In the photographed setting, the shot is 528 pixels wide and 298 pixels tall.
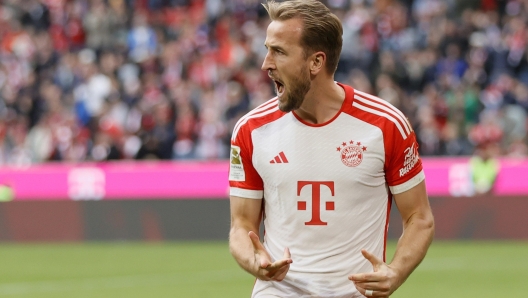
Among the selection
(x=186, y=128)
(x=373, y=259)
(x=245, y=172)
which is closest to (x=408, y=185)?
(x=373, y=259)

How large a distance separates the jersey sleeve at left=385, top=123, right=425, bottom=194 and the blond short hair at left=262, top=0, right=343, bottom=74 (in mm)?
519

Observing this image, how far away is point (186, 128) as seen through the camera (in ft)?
62.3

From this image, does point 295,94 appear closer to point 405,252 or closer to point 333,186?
point 333,186

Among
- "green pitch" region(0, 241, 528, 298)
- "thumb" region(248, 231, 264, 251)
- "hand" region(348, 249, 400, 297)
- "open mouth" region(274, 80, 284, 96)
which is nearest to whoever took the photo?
"hand" region(348, 249, 400, 297)

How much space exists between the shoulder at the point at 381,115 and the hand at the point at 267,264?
734 mm

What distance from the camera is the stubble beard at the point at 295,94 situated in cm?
476

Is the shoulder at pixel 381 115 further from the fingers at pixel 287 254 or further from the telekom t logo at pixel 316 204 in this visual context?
the fingers at pixel 287 254

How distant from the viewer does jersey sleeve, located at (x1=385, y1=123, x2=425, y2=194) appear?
15.8 ft

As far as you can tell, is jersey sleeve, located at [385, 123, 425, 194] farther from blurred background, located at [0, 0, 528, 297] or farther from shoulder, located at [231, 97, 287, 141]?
blurred background, located at [0, 0, 528, 297]

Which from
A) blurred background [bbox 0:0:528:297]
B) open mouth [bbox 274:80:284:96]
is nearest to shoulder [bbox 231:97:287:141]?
open mouth [bbox 274:80:284:96]

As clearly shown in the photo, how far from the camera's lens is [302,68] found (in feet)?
15.7

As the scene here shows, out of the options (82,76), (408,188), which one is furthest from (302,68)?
(82,76)

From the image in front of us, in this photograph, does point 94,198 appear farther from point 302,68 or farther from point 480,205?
point 302,68

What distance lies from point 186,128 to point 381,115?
Answer: 46.8 ft
